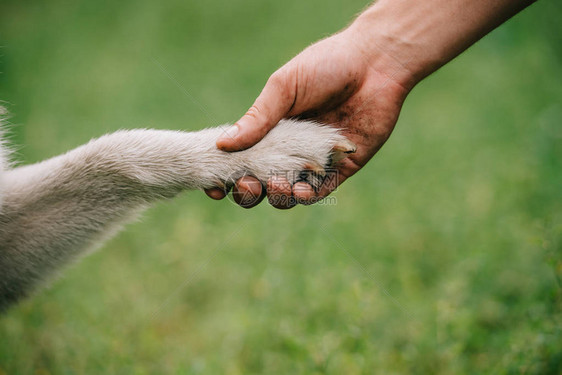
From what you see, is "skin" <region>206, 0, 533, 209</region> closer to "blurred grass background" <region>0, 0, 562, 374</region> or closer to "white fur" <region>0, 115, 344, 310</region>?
"white fur" <region>0, 115, 344, 310</region>

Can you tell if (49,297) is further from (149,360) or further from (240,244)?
(240,244)

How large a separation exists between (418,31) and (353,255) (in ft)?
6.83

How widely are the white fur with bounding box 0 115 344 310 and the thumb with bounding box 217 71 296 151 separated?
0.16 ft

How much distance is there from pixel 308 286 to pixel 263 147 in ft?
4.79

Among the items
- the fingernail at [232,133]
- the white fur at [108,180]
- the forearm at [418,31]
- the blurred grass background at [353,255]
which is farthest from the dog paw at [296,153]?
the blurred grass background at [353,255]

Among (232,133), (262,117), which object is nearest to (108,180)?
(232,133)

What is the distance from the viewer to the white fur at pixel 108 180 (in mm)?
2422

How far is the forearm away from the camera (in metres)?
2.57

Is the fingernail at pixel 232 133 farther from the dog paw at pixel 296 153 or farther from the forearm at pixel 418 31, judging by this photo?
the forearm at pixel 418 31

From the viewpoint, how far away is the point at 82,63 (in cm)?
841

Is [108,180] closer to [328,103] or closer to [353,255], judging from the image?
[328,103]

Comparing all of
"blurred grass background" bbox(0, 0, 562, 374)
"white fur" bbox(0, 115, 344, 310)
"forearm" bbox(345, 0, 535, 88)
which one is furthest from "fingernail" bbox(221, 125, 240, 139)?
"blurred grass background" bbox(0, 0, 562, 374)

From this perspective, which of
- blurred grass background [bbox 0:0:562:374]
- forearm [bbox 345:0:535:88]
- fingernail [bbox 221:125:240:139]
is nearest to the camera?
fingernail [bbox 221:125:240:139]

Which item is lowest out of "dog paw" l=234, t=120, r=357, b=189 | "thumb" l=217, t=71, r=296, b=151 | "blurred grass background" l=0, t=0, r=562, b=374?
"blurred grass background" l=0, t=0, r=562, b=374
